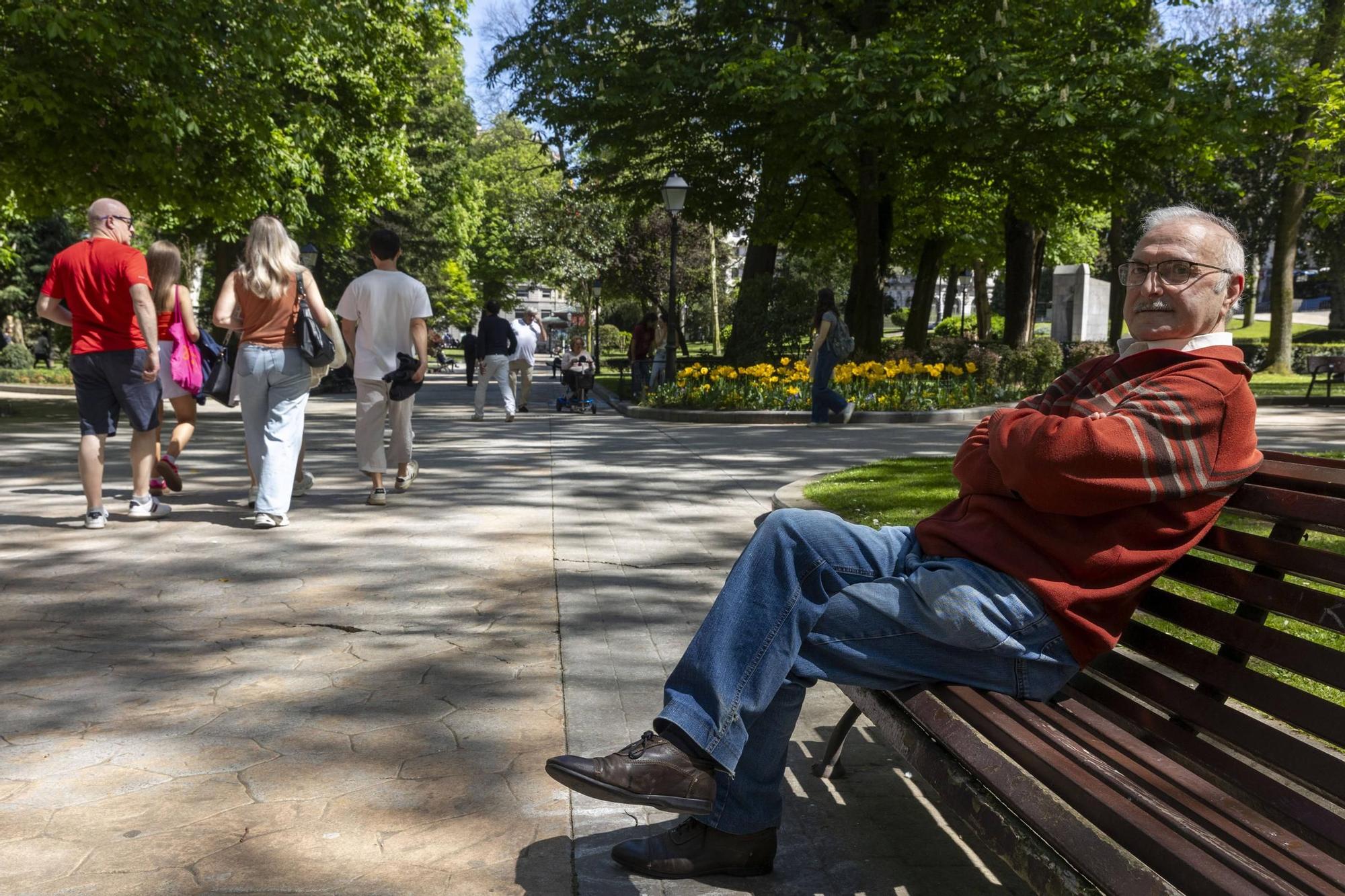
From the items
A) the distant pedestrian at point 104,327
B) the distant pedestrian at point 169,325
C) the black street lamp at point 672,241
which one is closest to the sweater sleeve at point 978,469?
the distant pedestrian at point 104,327

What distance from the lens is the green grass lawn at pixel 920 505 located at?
16.5 ft

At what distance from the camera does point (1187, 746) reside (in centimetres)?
267

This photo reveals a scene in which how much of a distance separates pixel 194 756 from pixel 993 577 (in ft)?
7.98

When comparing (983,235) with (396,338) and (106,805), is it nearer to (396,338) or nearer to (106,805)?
(396,338)

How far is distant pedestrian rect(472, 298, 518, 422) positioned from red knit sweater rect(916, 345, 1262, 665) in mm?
15760

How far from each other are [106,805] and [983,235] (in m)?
35.3

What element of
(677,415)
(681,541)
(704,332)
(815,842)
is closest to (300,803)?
(815,842)

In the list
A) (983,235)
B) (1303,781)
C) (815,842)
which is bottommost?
(815,842)

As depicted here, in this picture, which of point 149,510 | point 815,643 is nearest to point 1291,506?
point 815,643

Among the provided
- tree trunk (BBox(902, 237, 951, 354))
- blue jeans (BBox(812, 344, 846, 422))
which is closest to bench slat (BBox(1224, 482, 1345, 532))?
blue jeans (BBox(812, 344, 846, 422))

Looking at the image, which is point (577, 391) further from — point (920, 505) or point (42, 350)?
point (42, 350)

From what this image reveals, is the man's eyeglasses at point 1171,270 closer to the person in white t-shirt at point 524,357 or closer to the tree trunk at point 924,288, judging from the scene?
the person in white t-shirt at point 524,357

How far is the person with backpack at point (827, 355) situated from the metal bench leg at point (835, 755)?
1263 centimetres

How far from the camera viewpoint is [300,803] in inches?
132
